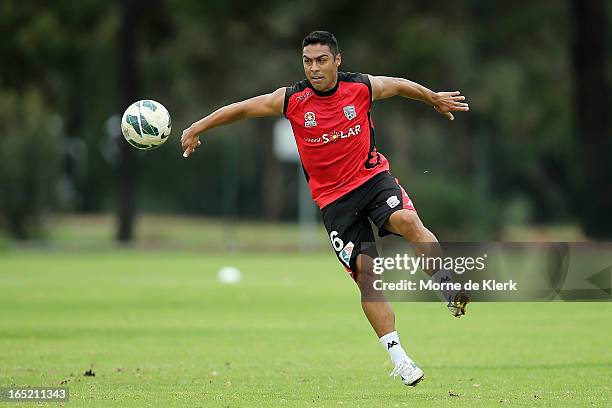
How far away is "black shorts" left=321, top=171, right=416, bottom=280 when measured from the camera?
10.0 metres

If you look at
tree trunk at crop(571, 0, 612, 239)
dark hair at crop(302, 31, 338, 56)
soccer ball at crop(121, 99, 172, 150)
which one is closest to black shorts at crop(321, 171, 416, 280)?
dark hair at crop(302, 31, 338, 56)

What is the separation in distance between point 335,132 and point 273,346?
4.53 meters

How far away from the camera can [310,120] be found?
33.3ft

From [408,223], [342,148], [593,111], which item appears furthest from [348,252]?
[593,111]

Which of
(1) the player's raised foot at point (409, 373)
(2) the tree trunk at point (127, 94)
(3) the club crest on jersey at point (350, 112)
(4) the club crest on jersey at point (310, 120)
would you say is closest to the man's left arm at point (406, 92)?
(3) the club crest on jersey at point (350, 112)

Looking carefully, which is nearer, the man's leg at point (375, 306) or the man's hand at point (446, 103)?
the man's leg at point (375, 306)

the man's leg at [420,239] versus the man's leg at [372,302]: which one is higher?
the man's leg at [420,239]

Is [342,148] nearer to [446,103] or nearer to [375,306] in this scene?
[446,103]

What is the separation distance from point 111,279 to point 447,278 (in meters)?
16.1

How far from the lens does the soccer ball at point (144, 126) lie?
10.6 meters

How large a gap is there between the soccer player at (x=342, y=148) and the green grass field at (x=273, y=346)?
1200 mm

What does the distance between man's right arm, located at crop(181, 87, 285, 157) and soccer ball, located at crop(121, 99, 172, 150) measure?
0.54 m

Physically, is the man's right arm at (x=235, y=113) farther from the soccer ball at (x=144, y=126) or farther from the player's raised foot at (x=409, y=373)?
the player's raised foot at (x=409, y=373)

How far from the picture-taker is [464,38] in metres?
45.5
